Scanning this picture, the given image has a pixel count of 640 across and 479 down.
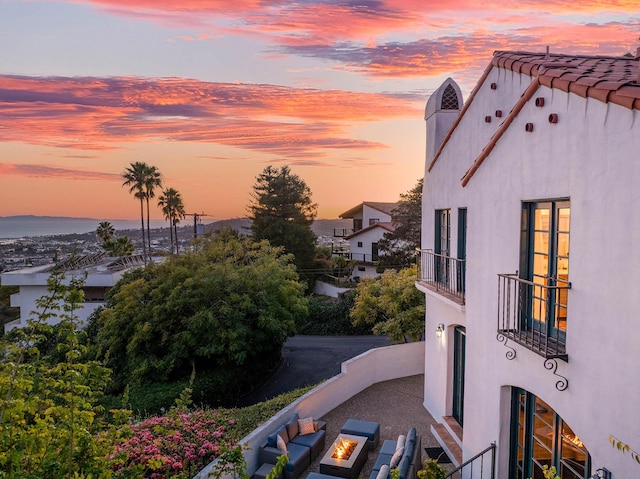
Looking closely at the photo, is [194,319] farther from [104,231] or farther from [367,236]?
[104,231]

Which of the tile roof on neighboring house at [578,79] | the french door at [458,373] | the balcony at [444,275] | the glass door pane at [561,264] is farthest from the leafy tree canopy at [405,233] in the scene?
the glass door pane at [561,264]

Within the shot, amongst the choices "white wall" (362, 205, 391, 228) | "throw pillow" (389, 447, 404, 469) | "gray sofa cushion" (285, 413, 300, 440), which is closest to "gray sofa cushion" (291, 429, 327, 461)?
"gray sofa cushion" (285, 413, 300, 440)

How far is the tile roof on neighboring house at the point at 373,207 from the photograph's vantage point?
175ft

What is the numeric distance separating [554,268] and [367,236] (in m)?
42.3

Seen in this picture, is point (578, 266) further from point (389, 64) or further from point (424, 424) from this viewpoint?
point (389, 64)

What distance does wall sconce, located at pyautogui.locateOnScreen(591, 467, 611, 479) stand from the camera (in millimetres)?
4609

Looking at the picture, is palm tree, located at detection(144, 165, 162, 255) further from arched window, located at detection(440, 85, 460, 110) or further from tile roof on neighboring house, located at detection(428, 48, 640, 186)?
tile roof on neighboring house, located at detection(428, 48, 640, 186)

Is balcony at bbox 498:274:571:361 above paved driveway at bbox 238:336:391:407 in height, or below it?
above

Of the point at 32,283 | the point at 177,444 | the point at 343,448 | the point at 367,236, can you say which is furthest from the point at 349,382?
the point at 367,236

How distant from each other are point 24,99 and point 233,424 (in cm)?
1541

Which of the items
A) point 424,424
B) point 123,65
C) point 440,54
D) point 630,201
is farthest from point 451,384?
point 123,65

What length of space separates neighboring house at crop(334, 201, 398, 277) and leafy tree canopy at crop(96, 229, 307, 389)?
23.6m

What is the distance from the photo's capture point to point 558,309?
5914 mm

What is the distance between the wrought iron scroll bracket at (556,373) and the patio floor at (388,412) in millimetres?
→ 5593
